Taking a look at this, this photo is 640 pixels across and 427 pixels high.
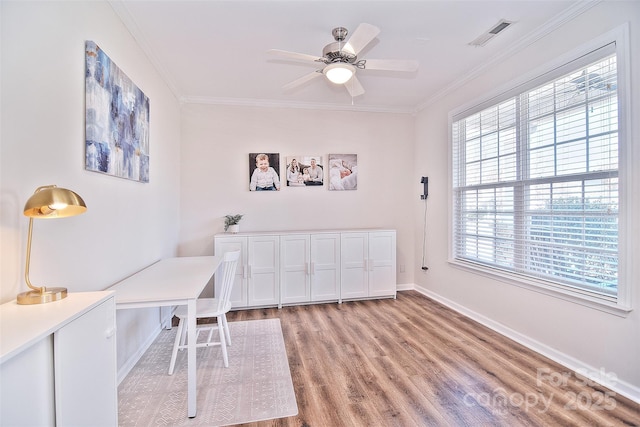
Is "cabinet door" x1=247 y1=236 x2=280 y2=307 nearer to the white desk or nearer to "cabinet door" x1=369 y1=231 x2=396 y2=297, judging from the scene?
the white desk

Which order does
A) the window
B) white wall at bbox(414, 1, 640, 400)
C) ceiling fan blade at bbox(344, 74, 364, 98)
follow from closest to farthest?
white wall at bbox(414, 1, 640, 400), the window, ceiling fan blade at bbox(344, 74, 364, 98)

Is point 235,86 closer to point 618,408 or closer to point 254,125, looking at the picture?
point 254,125

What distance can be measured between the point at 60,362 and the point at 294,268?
279 cm

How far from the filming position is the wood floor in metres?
1.75

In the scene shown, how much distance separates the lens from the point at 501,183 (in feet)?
9.61

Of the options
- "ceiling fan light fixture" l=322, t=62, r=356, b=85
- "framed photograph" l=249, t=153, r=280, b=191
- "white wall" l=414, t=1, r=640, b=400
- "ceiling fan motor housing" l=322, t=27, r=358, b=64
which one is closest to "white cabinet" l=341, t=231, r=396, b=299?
"white wall" l=414, t=1, r=640, b=400

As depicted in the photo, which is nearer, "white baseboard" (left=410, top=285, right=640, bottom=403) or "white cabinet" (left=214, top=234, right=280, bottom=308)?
"white baseboard" (left=410, top=285, right=640, bottom=403)

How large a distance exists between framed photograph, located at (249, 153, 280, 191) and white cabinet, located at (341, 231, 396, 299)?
123 centimetres

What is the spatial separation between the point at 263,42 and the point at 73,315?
2.47 meters

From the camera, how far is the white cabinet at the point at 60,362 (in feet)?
2.89

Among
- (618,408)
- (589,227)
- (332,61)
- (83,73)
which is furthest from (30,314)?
(589,227)

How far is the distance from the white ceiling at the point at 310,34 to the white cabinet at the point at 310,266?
1870 mm

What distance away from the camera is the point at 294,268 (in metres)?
3.77

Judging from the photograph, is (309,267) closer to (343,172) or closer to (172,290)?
(343,172)
